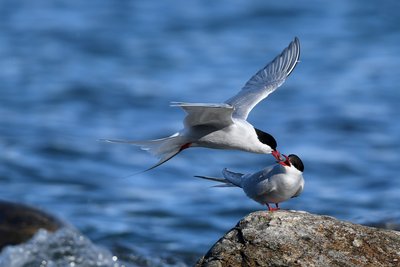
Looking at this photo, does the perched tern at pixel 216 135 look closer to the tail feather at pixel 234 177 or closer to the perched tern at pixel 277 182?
the tail feather at pixel 234 177

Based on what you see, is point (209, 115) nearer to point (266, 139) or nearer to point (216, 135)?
point (216, 135)

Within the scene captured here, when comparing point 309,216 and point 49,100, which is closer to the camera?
point 309,216

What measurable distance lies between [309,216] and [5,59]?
13029mm

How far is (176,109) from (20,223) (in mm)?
6094

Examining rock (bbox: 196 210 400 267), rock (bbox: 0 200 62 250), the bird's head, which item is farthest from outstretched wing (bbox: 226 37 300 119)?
rock (bbox: 0 200 62 250)

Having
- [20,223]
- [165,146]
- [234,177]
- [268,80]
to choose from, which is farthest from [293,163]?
[20,223]

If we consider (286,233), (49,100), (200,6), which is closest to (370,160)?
(49,100)

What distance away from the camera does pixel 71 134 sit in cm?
1364

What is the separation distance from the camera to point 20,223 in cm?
888

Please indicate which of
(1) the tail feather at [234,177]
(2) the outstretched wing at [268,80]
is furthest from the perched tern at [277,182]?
(2) the outstretched wing at [268,80]

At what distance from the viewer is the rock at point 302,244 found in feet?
16.6

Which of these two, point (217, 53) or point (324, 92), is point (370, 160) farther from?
point (217, 53)

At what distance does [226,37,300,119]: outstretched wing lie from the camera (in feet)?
24.5

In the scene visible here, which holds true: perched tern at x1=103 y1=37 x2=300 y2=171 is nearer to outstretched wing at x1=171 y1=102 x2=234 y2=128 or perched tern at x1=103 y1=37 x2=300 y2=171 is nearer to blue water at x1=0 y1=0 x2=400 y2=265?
outstretched wing at x1=171 y1=102 x2=234 y2=128
